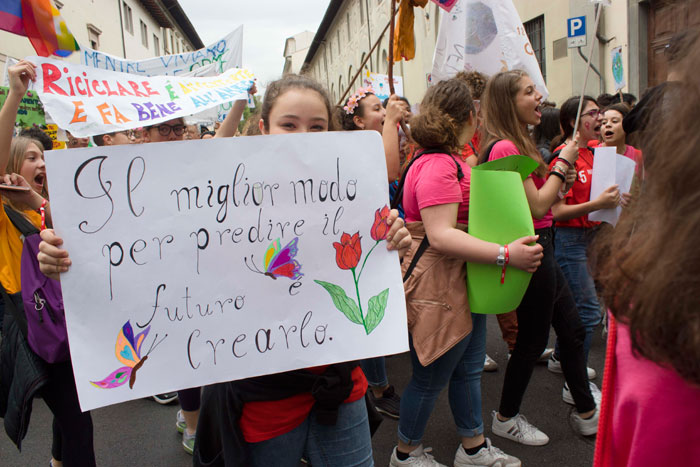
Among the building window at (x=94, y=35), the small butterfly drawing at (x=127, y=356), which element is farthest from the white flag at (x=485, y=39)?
the building window at (x=94, y=35)

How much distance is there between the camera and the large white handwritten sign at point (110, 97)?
1.35 metres

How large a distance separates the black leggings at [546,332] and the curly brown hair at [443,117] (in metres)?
0.73

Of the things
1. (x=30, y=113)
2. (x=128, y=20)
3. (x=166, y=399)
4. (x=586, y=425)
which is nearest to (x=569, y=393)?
(x=586, y=425)

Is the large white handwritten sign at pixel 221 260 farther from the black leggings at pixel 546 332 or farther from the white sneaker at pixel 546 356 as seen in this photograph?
the white sneaker at pixel 546 356

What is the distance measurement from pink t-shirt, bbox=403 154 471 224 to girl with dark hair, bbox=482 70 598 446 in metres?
0.39

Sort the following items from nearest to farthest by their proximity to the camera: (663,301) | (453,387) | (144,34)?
(663,301) < (453,387) < (144,34)

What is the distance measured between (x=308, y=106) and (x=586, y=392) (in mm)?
2141

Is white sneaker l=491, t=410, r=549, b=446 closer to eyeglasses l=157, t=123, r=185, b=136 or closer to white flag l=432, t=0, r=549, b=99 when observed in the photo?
white flag l=432, t=0, r=549, b=99

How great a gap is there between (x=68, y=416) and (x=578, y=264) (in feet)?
9.42

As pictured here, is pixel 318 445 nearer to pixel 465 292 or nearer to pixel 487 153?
pixel 465 292

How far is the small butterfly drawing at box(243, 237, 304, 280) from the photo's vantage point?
4.39 ft

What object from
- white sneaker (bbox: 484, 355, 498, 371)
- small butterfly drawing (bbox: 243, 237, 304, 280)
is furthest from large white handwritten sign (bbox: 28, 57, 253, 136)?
white sneaker (bbox: 484, 355, 498, 371)

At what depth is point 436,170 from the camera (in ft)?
6.56

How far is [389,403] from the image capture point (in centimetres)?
317
